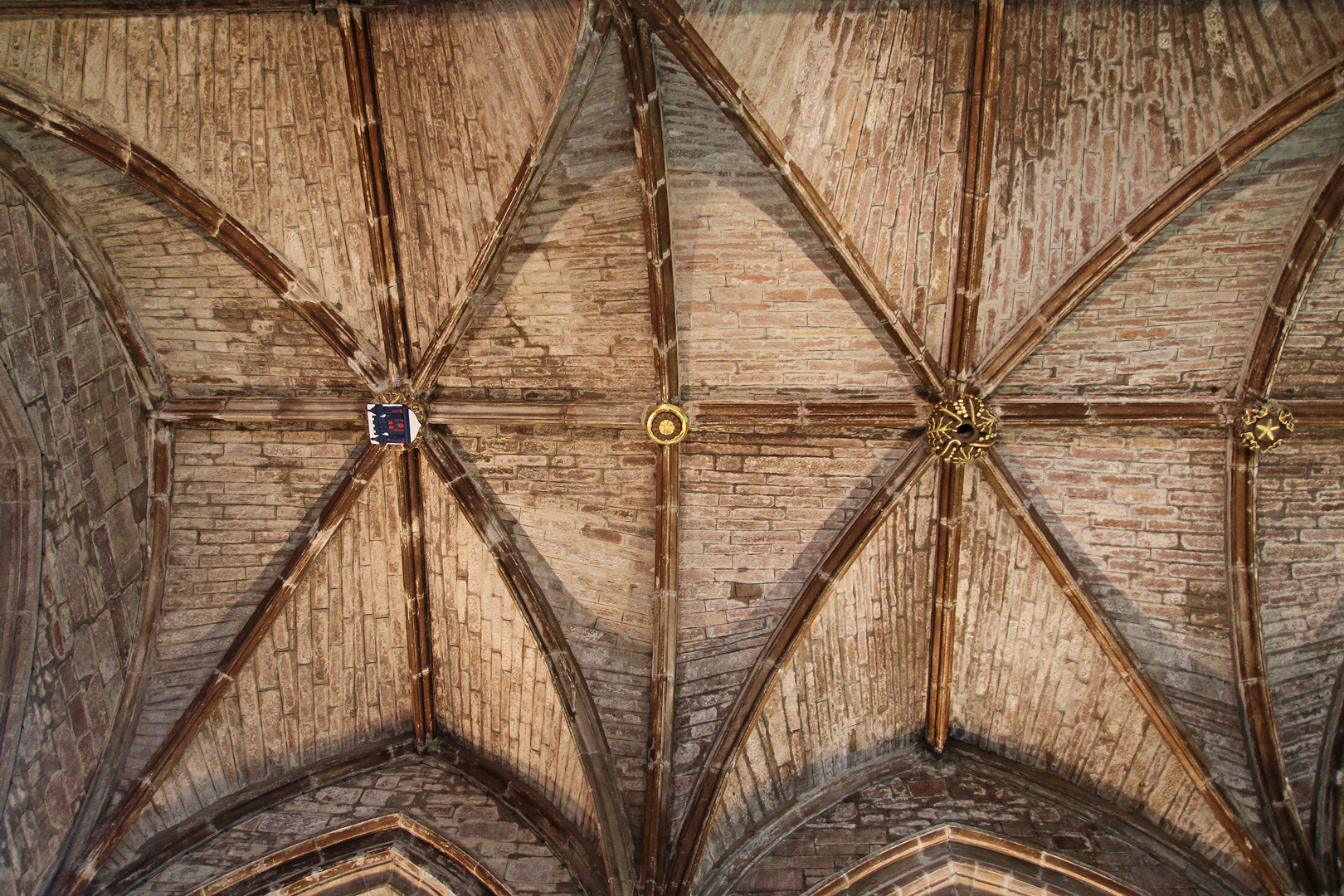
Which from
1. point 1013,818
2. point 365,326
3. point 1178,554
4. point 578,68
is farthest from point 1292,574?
point 365,326

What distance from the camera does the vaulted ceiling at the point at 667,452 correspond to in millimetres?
6043

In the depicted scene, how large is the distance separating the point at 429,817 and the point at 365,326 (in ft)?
12.7

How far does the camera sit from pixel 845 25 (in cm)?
589

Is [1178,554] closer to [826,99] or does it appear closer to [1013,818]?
[1013,818]

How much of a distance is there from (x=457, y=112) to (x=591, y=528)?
3312 mm

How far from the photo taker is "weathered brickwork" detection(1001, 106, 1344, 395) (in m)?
6.18

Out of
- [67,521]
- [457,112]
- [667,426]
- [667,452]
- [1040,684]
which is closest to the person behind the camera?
[457,112]

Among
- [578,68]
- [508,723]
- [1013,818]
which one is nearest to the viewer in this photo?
[578,68]

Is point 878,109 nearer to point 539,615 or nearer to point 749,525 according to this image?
point 749,525

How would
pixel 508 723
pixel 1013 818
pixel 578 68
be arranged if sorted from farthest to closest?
pixel 508 723
pixel 1013 818
pixel 578 68

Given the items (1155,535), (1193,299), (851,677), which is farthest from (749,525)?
(1193,299)

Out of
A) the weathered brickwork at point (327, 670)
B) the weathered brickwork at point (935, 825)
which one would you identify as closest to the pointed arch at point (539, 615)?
the weathered brickwork at point (327, 670)

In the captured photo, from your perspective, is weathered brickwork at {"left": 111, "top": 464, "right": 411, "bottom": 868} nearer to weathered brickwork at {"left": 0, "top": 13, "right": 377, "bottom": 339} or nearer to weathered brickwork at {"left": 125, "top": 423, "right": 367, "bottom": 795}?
weathered brickwork at {"left": 125, "top": 423, "right": 367, "bottom": 795}

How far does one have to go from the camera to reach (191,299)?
23.0ft
